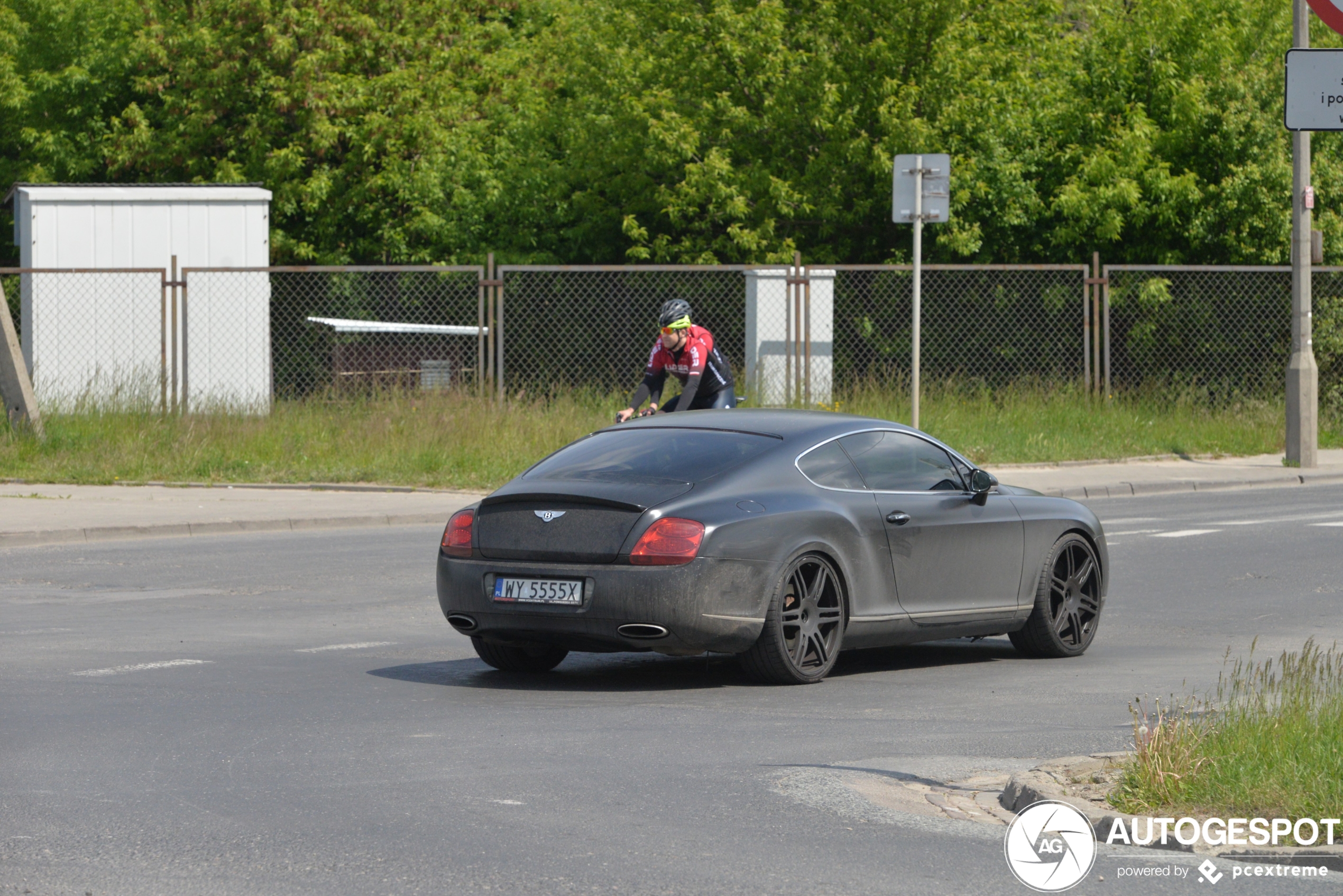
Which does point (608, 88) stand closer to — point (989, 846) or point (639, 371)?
point (639, 371)

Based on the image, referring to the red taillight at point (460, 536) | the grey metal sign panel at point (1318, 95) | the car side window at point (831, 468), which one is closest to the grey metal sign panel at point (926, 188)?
the car side window at point (831, 468)

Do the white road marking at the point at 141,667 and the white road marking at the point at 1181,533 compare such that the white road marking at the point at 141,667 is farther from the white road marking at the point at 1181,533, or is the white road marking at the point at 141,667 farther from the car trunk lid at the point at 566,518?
the white road marking at the point at 1181,533

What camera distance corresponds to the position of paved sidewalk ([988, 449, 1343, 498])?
20.9 metres

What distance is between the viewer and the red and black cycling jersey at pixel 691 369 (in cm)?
1502

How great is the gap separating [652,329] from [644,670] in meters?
20.1

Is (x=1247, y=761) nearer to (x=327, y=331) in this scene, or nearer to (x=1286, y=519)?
(x=1286, y=519)

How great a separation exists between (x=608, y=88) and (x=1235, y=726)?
27.2 meters

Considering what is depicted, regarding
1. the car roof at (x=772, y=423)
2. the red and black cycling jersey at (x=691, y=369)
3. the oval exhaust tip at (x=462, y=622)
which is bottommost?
the oval exhaust tip at (x=462, y=622)

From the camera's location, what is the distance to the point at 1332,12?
623 centimetres

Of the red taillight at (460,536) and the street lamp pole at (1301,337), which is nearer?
the red taillight at (460,536)

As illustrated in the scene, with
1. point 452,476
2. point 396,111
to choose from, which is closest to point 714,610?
point 452,476

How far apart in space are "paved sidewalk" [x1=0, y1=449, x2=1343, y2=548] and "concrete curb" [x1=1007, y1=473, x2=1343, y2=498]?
12 millimetres

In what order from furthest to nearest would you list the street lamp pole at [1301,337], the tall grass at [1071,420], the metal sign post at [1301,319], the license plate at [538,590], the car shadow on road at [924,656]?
the tall grass at [1071,420]
the street lamp pole at [1301,337]
the metal sign post at [1301,319]
the car shadow on road at [924,656]
the license plate at [538,590]

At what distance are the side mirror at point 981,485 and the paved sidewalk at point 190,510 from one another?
8036mm
